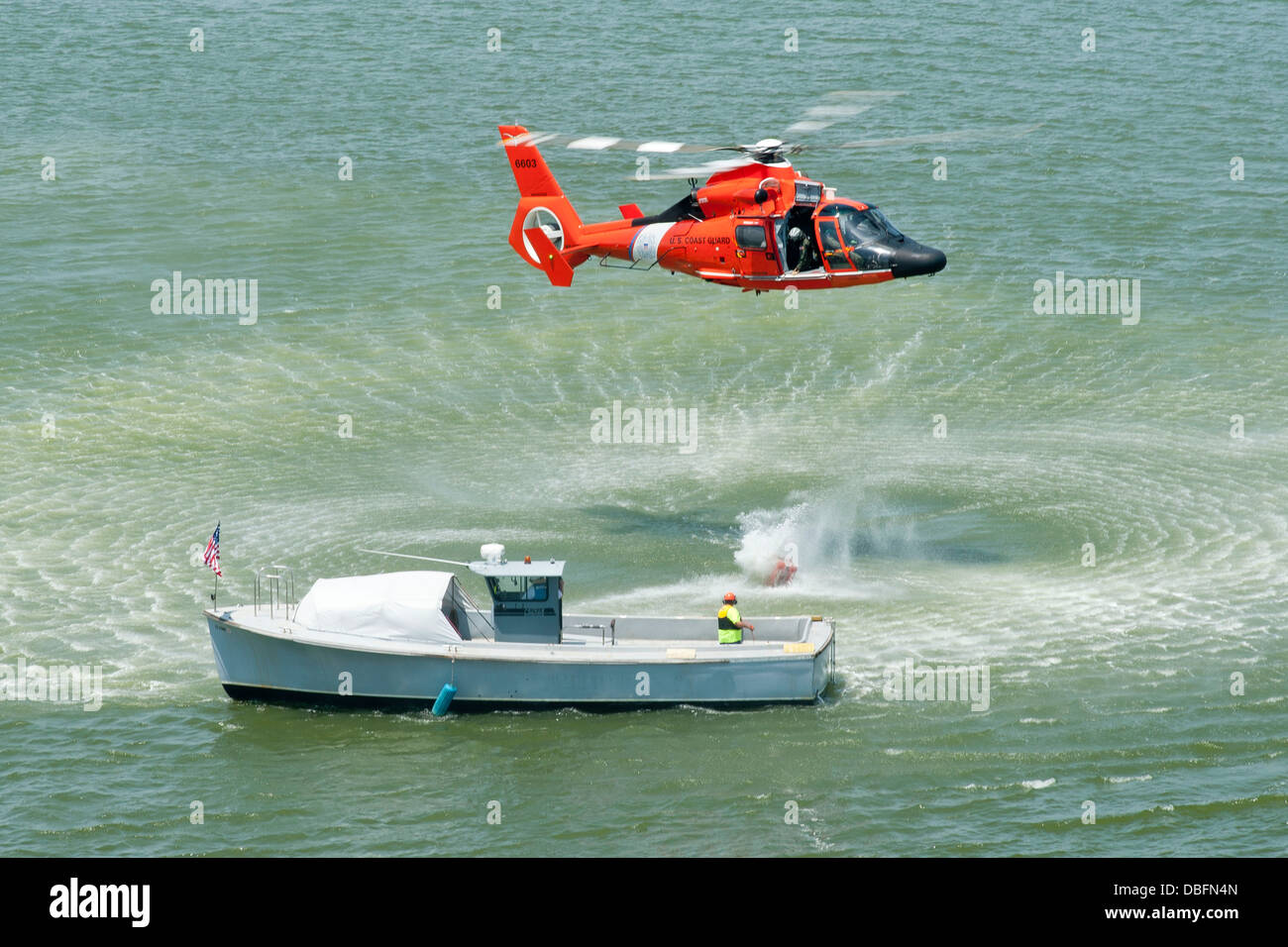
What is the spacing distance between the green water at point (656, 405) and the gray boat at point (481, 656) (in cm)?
61

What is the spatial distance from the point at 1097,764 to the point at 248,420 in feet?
97.7

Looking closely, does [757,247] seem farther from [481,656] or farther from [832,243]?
[481,656]

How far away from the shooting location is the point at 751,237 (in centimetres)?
4122

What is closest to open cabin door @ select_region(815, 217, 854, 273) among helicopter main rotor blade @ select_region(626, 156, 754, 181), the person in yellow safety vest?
helicopter main rotor blade @ select_region(626, 156, 754, 181)

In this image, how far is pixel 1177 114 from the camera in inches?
2904

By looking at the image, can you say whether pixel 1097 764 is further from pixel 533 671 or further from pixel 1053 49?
pixel 1053 49

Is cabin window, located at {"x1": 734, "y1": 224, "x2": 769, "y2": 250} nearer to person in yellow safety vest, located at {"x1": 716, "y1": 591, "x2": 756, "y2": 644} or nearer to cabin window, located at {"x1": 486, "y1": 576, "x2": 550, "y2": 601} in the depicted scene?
person in yellow safety vest, located at {"x1": 716, "y1": 591, "x2": 756, "y2": 644}

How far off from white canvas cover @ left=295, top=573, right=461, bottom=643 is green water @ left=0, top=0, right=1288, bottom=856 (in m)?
1.79

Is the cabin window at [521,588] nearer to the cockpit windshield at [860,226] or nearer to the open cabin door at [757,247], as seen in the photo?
the open cabin door at [757,247]

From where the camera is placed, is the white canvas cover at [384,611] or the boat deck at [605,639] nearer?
the boat deck at [605,639]

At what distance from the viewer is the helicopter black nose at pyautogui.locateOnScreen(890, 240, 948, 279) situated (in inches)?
1558

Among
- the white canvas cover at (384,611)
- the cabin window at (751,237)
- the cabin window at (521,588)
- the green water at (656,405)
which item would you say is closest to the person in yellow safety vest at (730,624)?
the green water at (656,405)

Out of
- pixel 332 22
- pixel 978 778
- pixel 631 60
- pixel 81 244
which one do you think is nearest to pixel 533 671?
pixel 978 778

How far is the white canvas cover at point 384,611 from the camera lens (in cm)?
3484
